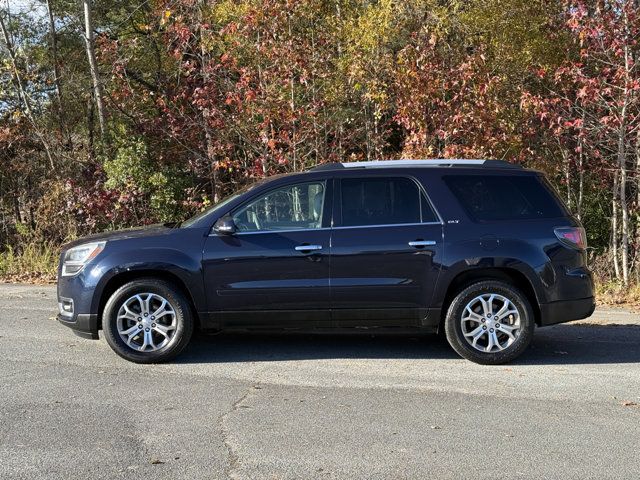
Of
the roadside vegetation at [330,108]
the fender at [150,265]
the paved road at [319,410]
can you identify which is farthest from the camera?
the roadside vegetation at [330,108]

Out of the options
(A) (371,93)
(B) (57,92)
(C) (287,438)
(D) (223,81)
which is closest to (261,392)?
(C) (287,438)

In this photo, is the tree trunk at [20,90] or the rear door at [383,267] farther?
the tree trunk at [20,90]

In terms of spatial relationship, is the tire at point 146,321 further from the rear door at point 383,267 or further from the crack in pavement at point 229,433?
the rear door at point 383,267

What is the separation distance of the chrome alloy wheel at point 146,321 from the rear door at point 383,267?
1.54 metres

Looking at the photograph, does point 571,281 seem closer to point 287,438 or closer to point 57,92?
point 287,438

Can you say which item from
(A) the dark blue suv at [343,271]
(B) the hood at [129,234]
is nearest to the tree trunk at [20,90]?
(B) the hood at [129,234]

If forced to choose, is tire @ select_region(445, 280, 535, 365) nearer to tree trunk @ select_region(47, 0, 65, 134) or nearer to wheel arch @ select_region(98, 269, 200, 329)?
wheel arch @ select_region(98, 269, 200, 329)

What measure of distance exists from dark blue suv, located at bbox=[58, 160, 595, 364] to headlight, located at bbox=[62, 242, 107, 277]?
15 millimetres

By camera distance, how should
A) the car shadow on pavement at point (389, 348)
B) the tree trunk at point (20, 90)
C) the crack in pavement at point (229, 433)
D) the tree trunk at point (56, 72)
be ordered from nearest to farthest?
1. the crack in pavement at point (229, 433)
2. the car shadow on pavement at point (389, 348)
3. the tree trunk at point (20, 90)
4. the tree trunk at point (56, 72)

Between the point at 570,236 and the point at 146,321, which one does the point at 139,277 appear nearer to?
the point at 146,321

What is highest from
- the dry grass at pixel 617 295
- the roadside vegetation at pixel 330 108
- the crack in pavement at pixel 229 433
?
the roadside vegetation at pixel 330 108

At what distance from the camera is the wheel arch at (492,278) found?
683 cm

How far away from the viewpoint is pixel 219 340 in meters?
7.79

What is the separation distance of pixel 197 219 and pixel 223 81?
726cm
